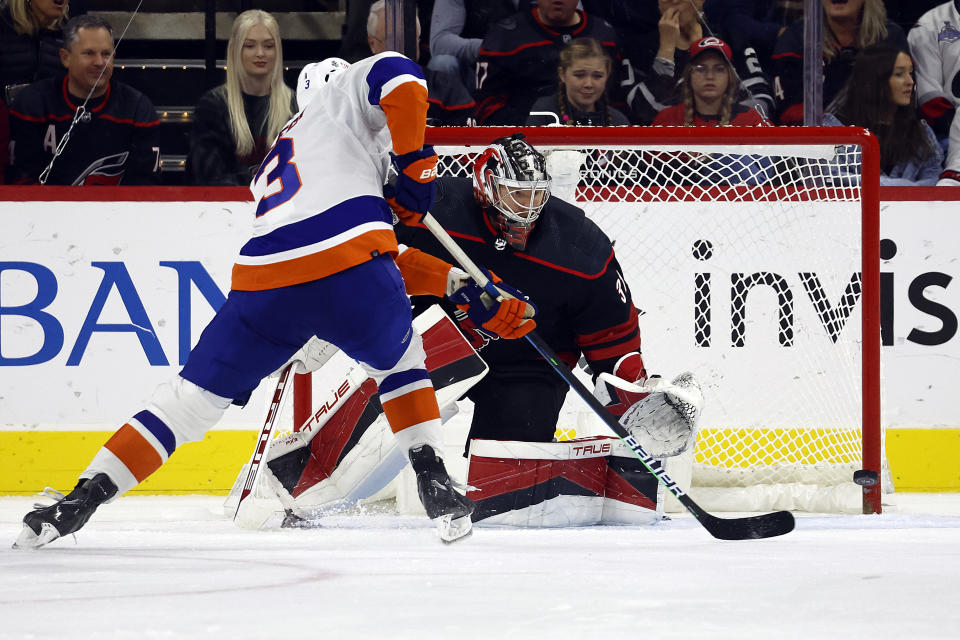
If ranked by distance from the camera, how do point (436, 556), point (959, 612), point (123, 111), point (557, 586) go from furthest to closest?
point (123, 111) → point (436, 556) → point (557, 586) → point (959, 612)

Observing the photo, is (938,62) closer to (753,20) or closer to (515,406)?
(753,20)

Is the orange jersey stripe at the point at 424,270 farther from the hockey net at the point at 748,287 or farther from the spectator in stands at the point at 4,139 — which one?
the spectator in stands at the point at 4,139

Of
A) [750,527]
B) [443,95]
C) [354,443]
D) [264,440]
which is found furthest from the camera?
[443,95]

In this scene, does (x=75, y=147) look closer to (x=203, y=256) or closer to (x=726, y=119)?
(x=203, y=256)

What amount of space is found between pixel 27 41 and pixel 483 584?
2.83 metres

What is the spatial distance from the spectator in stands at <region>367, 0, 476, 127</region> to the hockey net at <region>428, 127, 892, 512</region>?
0.93 ft

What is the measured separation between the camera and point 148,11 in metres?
4.11

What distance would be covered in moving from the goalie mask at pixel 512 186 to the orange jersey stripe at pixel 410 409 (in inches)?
24.6

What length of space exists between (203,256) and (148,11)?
3.17 feet

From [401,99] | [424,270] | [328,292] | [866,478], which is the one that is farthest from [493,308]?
[866,478]

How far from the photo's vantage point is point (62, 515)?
227 centimetres

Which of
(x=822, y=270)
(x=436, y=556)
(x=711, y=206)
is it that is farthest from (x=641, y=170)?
(x=436, y=556)

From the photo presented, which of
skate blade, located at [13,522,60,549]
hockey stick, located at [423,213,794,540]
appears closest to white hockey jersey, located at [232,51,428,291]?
hockey stick, located at [423,213,794,540]

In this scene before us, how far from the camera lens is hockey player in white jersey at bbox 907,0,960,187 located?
163 inches
